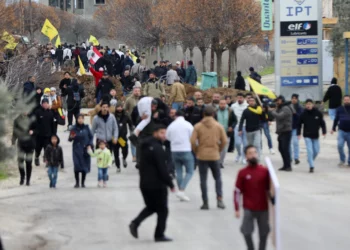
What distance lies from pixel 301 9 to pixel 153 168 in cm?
2172

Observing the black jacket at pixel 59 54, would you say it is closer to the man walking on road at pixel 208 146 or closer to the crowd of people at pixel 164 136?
the crowd of people at pixel 164 136

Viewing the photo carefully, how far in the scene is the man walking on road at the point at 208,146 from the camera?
51.2 ft

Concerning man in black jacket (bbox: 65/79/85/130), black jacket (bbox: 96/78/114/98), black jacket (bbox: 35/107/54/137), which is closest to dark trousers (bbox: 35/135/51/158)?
black jacket (bbox: 35/107/54/137)

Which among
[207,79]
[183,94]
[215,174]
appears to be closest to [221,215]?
[215,174]

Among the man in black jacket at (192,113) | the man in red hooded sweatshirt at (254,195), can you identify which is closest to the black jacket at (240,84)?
the man in black jacket at (192,113)

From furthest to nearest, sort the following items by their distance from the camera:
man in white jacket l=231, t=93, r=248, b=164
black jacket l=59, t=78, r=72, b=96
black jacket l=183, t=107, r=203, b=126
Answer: black jacket l=59, t=78, r=72, b=96 < man in white jacket l=231, t=93, r=248, b=164 < black jacket l=183, t=107, r=203, b=126

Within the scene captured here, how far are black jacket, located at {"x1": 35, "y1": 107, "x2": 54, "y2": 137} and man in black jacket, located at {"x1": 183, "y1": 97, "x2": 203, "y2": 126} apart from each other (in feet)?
10.4

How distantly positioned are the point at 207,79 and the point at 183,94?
459 inches

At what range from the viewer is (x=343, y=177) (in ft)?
66.4

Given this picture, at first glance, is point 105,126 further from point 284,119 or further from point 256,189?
point 256,189

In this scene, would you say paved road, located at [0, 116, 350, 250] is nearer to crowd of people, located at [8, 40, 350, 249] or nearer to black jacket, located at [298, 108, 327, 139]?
crowd of people, located at [8, 40, 350, 249]

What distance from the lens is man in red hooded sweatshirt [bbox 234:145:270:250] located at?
11.3 m

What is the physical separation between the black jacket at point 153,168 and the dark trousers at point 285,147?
815 cm

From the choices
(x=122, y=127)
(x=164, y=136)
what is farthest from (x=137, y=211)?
(x=122, y=127)
